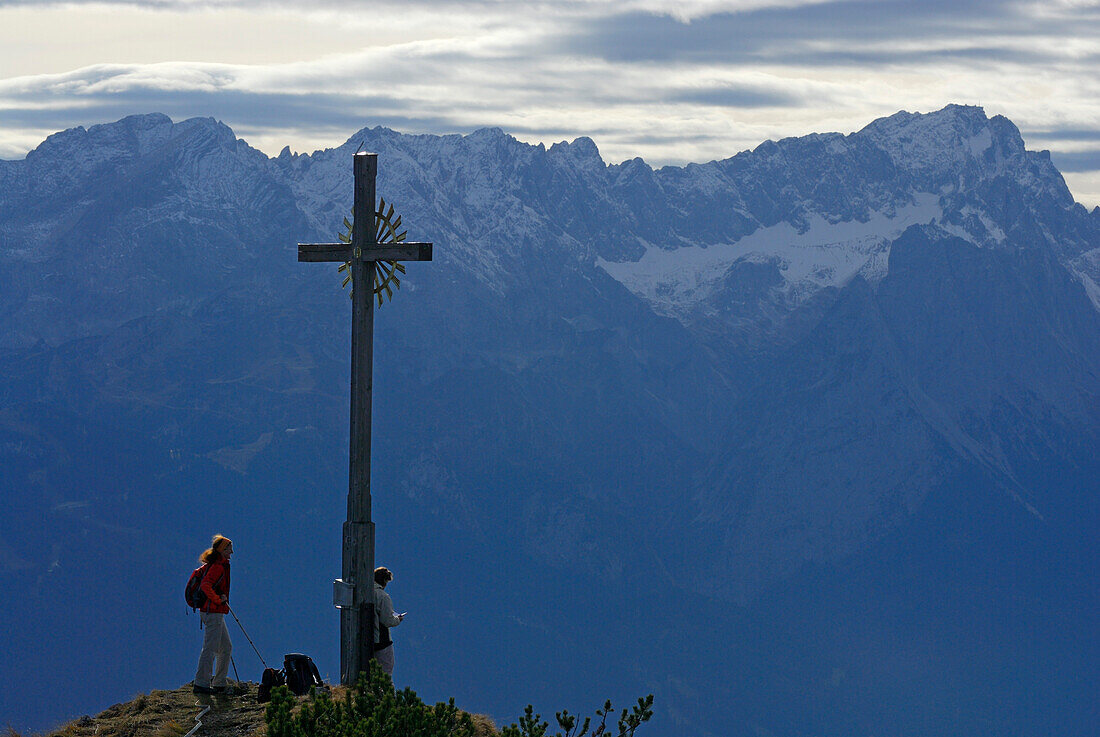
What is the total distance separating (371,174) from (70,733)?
9559 mm

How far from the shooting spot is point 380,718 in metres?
17.6

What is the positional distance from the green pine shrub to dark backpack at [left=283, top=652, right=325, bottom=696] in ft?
11.4

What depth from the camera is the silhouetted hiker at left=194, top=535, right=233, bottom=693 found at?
2353 cm

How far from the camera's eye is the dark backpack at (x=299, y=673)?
22.7 meters

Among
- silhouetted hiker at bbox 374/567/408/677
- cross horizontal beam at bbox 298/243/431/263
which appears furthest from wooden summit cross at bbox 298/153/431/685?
silhouetted hiker at bbox 374/567/408/677

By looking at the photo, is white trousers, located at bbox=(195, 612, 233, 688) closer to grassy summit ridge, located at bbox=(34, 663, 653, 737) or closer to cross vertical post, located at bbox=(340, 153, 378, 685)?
grassy summit ridge, located at bbox=(34, 663, 653, 737)

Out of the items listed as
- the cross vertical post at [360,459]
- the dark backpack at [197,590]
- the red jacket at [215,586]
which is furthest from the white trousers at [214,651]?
the cross vertical post at [360,459]

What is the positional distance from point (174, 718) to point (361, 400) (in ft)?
18.0

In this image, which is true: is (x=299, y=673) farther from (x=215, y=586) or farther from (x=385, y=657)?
(x=215, y=586)

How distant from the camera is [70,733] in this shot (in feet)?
69.6

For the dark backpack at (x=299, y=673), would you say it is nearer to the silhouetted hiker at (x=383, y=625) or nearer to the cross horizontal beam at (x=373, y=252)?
the silhouetted hiker at (x=383, y=625)

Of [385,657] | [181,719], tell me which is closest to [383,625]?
[385,657]

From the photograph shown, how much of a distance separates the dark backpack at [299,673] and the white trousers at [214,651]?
4.05 feet

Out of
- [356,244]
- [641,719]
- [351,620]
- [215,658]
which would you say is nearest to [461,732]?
[641,719]
